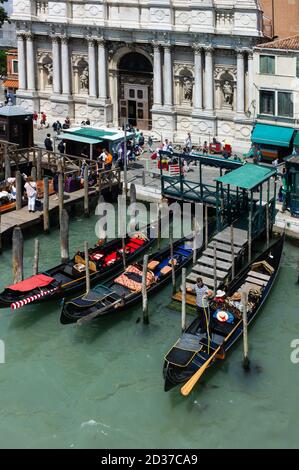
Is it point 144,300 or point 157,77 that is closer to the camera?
point 144,300

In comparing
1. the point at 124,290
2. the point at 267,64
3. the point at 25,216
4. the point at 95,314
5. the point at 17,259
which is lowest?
the point at 95,314

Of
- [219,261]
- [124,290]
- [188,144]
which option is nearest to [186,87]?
[188,144]

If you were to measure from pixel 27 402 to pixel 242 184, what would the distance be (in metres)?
11.0

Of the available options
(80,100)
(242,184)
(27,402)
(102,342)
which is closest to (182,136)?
(80,100)

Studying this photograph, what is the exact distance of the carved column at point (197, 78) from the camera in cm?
3566

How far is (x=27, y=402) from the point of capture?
1656 centimetres

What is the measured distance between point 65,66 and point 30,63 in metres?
2.86

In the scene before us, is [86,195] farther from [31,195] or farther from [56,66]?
[56,66]

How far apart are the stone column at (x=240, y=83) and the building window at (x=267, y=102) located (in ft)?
6.37

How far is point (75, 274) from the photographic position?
2188cm

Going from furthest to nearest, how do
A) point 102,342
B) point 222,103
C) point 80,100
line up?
1. point 80,100
2. point 222,103
3. point 102,342

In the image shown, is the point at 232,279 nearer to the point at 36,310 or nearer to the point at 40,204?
the point at 36,310

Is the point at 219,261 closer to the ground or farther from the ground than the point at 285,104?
closer to the ground

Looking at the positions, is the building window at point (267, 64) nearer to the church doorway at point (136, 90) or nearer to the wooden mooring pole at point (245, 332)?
the church doorway at point (136, 90)
